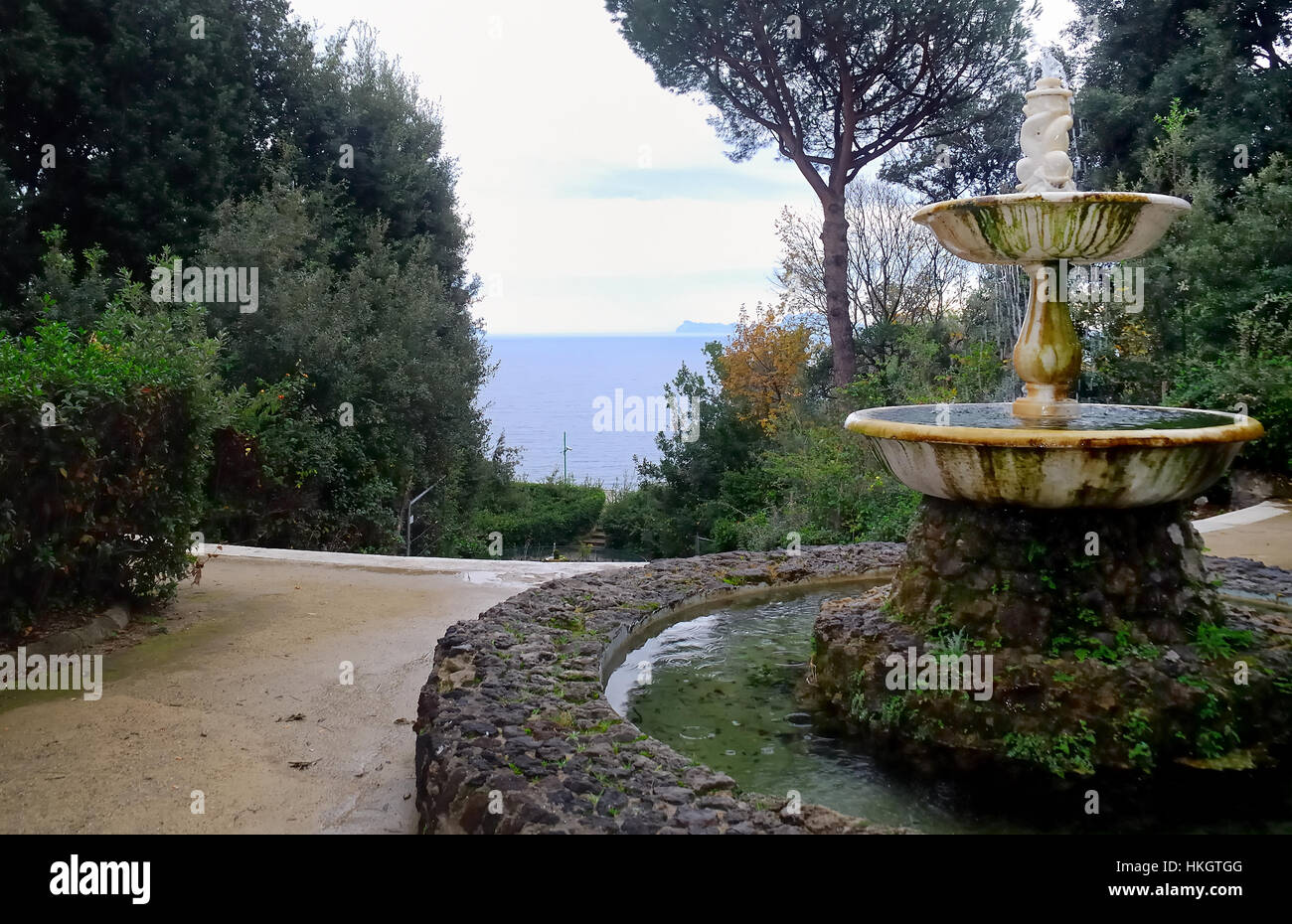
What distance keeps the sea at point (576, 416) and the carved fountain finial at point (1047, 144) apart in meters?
13.6

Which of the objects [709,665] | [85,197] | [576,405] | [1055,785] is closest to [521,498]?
[85,197]

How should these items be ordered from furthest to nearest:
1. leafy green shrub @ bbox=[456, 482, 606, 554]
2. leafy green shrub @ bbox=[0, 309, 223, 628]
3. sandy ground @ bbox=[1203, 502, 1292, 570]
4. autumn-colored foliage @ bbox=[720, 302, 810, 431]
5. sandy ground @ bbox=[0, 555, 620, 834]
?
1. leafy green shrub @ bbox=[456, 482, 606, 554]
2. autumn-colored foliage @ bbox=[720, 302, 810, 431]
3. sandy ground @ bbox=[1203, 502, 1292, 570]
4. leafy green shrub @ bbox=[0, 309, 223, 628]
5. sandy ground @ bbox=[0, 555, 620, 834]

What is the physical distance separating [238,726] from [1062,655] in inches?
142

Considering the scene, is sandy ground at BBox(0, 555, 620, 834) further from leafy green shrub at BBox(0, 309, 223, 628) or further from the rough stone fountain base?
the rough stone fountain base

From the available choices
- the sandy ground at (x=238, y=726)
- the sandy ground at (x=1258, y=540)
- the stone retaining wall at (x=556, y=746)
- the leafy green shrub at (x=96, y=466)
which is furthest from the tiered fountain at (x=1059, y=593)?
the leafy green shrub at (x=96, y=466)

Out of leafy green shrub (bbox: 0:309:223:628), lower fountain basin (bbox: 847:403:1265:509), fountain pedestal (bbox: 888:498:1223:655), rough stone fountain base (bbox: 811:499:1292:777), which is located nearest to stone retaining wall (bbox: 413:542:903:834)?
rough stone fountain base (bbox: 811:499:1292:777)

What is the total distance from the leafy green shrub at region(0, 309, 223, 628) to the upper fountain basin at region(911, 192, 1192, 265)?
456 cm

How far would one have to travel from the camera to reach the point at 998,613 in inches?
152

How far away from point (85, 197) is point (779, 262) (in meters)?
15.0

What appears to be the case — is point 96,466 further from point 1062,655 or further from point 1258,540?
point 1258,540

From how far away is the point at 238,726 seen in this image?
162 inches

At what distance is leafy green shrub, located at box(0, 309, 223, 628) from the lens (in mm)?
4781

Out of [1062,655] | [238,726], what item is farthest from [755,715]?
[238,726]
